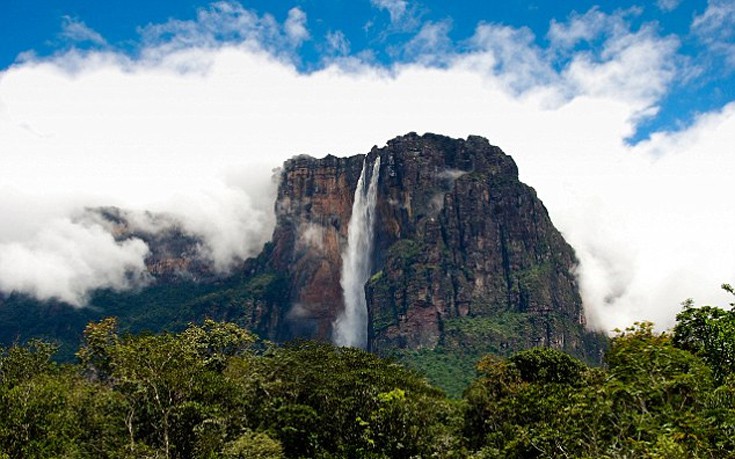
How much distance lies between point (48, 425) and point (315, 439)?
18766 mm

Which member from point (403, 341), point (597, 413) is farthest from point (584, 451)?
point (403, 341)

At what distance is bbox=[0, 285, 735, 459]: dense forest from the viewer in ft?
82.5

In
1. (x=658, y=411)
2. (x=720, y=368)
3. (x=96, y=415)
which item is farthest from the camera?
(x=96, y=415)

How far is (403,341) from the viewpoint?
191750 millimetres

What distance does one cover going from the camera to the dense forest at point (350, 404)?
2516 cm

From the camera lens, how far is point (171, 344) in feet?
137

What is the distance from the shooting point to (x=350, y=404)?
4431cm

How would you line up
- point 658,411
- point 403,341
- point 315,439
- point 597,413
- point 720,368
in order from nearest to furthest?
point 597,413
point 658,411
point 720,368
point 315,439
point 403,341

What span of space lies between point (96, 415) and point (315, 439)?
Answer: 50.9ft

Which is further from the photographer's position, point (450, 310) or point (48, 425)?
point (450, 310)

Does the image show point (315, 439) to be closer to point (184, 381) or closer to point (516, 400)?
point (184, 381)

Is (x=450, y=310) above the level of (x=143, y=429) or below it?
above

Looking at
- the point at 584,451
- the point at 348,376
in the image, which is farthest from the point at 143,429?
the point at 584,451

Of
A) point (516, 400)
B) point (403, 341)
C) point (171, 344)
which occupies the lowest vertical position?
point (516, 400)
